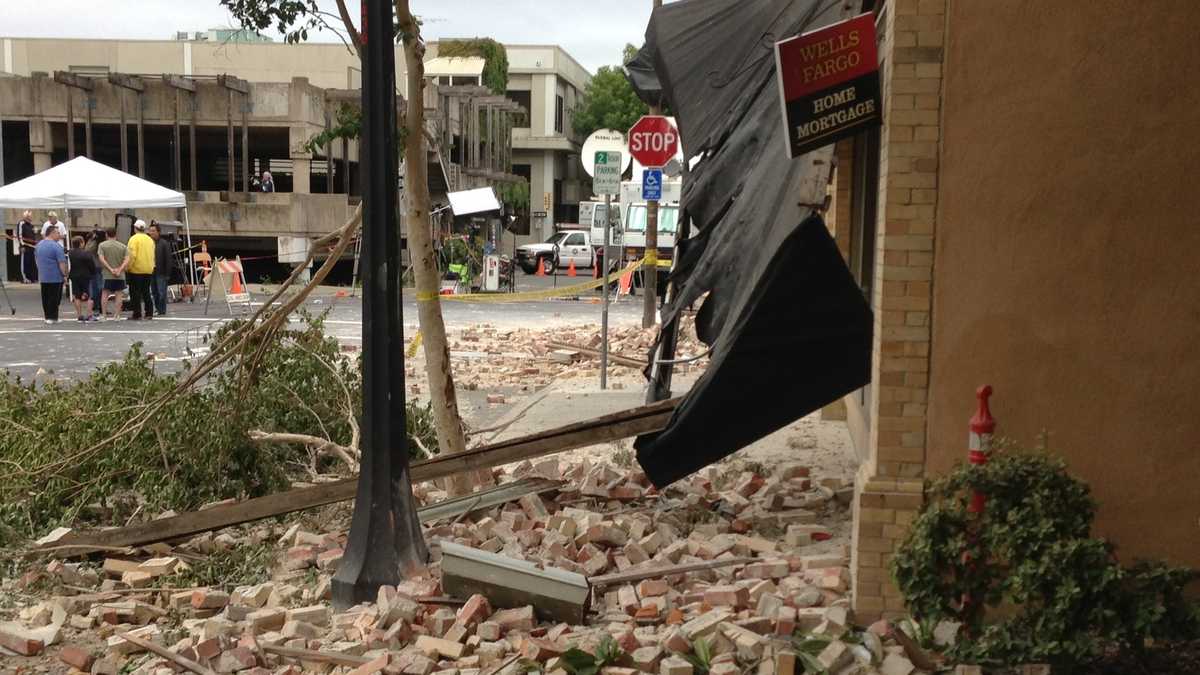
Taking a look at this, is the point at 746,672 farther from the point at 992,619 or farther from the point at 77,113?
the point at 77,113

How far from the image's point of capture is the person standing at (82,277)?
874 inches

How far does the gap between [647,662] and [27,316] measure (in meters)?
21.7

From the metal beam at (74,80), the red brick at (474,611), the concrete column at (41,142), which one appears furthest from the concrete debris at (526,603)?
the concrete column at (41,142)

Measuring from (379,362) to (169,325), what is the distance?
1745 centimetres

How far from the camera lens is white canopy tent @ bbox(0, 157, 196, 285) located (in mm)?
23391

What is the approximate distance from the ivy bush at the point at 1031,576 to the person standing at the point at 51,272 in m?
20.0

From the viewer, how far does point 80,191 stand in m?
23.6

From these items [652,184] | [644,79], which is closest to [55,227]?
[652,184]

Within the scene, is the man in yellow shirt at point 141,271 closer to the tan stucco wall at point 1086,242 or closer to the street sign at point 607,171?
the street sign at point 607,171

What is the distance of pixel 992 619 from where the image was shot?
5.56 m

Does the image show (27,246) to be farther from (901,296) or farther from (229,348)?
(901,296)

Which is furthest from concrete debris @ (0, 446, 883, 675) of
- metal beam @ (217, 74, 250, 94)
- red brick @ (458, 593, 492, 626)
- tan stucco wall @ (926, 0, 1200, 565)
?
metal beam @ (217, 74, 250, 94)

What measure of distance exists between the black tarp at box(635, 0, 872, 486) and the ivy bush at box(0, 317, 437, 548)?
124 inches

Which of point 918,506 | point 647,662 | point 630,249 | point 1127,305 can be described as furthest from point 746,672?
point 630,249
